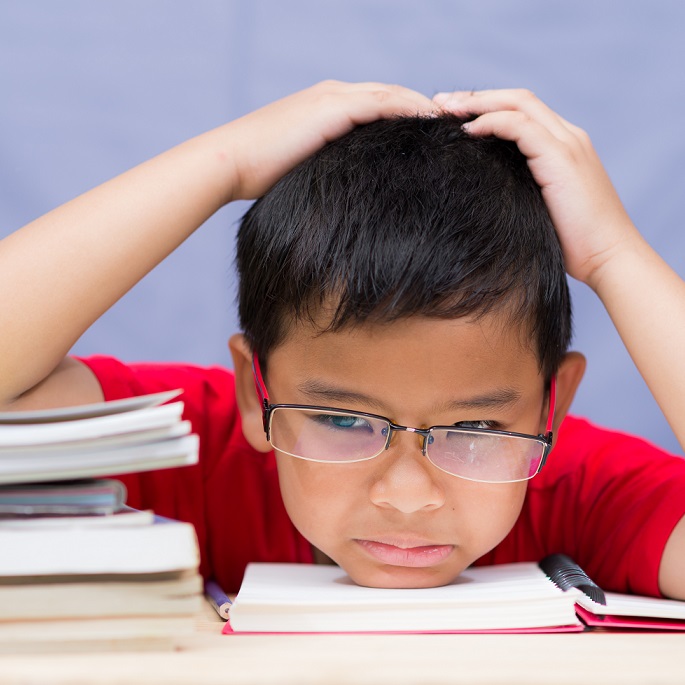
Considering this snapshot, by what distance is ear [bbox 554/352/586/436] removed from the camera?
119 cm

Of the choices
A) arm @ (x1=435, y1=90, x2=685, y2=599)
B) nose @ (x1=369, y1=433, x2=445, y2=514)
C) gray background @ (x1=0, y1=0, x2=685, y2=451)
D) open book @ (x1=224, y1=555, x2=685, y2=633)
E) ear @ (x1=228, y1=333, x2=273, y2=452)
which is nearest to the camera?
open book @ (x1=224, y1=555, x2=685, y2=633)

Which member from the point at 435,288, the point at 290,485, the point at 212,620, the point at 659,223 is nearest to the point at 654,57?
the point at 659,223

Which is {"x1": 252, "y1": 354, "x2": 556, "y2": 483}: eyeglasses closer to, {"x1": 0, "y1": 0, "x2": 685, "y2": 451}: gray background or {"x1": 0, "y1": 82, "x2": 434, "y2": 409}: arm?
{"x1": 0, "y1": 82, "x2": 434, "y2": 409}: arm

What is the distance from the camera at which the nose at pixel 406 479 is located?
96 centimetres

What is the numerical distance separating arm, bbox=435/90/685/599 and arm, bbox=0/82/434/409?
0.54 feet

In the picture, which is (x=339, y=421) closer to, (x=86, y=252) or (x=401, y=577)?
(x=401, y=577)

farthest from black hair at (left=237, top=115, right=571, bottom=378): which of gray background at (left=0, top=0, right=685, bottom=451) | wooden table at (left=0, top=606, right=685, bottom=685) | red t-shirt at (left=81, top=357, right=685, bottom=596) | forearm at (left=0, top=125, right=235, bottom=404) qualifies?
gray background at (left=0, top=0, right=685, bottom=451)

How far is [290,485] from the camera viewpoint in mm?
1083

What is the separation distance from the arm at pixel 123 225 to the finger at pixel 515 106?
56 mm

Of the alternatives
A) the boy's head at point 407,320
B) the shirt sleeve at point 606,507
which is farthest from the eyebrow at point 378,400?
the shirt sleeve at point 606,507

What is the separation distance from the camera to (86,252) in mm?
1028

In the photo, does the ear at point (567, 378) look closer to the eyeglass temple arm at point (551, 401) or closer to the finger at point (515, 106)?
the eyeglass temple arm at point (551, 401)

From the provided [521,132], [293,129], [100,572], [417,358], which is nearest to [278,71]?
[293,129]

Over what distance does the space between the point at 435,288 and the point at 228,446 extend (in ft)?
1.59
